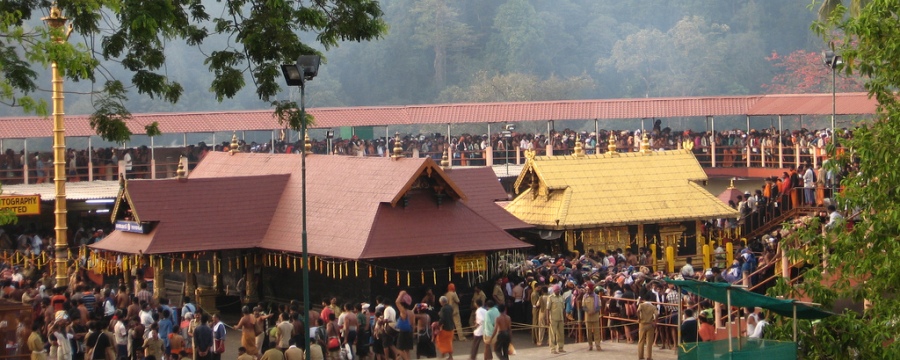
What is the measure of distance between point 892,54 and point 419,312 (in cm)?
880

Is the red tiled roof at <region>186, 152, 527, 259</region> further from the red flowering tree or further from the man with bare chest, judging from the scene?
the red flowering tree

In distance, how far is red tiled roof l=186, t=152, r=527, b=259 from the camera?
993 inches

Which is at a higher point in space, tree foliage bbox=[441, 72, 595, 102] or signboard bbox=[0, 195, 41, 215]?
tree foliage bbox=[441, 72, 595, 102]

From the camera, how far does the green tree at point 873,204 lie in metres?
16.2

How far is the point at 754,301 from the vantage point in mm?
17250

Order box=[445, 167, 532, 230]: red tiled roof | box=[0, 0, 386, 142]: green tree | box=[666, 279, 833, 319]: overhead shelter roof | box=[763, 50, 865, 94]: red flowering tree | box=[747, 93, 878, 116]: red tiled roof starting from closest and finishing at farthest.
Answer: box=[0, 0, 386, 142]: green tree → box=[666, 279, 833, 319]: overhead shelter roof → box=[445, 167, 532, 230]: red tiled roof → box=[747, 93, 878, 116]: red tiled roof → box=[763, 50, 865, 94]: red flowering tree

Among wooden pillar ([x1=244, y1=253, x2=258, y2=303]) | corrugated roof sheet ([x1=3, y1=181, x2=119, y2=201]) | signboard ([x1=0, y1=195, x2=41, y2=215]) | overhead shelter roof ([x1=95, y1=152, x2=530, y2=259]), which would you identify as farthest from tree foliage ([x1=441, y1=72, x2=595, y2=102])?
wooden pillar ([x1=244, y1=253, x2=258, y2=303])

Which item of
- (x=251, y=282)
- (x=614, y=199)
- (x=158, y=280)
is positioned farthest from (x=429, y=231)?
(x=614, y=199)

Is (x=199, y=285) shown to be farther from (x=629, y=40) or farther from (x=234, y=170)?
(x=629, y=40)

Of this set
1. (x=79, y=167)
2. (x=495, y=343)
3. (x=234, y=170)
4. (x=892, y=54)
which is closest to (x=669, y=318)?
(x=495, y=343)

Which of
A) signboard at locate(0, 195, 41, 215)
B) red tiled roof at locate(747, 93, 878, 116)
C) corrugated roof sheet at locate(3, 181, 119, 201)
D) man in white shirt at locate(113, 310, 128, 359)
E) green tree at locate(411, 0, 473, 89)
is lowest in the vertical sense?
man in white shirt at locate(113, 310, 128, 359)

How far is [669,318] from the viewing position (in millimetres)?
22125

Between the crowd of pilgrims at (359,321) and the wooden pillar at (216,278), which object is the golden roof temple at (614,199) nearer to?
the crowd of pilgrims at (359,321)

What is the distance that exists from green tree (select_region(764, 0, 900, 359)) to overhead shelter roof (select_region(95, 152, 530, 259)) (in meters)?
9.07
